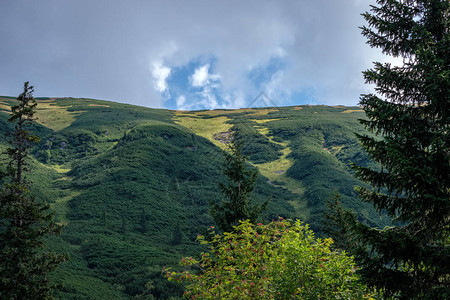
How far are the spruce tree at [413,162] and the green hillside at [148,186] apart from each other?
52.9ft

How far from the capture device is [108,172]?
121938mm

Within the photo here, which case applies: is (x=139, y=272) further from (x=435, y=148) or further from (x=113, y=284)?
(x=435, y=148)

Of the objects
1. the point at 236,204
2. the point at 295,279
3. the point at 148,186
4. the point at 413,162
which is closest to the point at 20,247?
the point at 236,204

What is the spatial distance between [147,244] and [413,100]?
247 feet

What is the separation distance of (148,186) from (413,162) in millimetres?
111216

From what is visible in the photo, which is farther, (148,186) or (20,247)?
(148,186)

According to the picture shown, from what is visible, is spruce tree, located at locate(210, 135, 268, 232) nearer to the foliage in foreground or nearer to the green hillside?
the green hillside

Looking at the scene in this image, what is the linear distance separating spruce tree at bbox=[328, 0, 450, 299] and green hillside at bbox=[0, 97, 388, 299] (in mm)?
16120

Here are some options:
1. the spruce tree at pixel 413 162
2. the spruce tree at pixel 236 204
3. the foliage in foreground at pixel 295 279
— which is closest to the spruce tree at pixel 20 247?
the foliage in foreground at pixel 295 279

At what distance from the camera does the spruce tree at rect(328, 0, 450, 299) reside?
7.75 meters

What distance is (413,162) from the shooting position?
784 centimetres

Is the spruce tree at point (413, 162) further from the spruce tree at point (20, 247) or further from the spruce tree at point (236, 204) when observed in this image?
the spruce tree at point (20, 247)

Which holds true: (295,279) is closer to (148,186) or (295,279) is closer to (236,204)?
(236,204)

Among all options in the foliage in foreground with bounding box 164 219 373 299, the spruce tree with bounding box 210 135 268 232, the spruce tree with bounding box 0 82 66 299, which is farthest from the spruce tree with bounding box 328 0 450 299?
the spruce tree with bounding box 0 82 66 299
